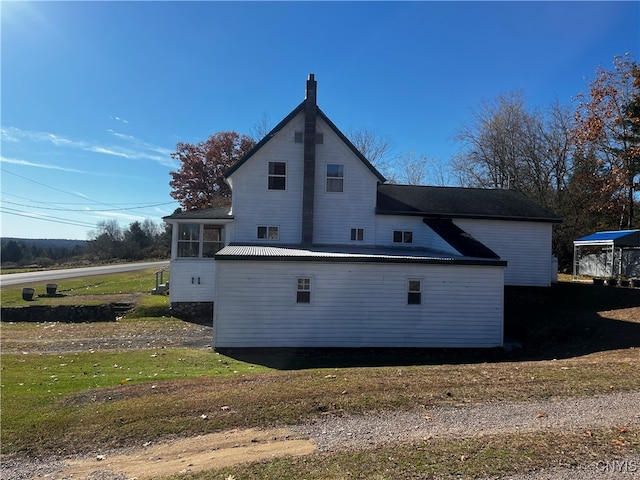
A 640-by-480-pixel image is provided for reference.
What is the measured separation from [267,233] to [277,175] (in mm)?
2743

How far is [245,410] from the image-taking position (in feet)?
20.1

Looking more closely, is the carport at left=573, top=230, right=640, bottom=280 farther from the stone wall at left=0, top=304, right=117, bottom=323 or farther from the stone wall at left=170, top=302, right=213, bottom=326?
the stone wall at left=0, top=304, right=117, bottom=323

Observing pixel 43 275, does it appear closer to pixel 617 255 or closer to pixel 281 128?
pixel 281 128

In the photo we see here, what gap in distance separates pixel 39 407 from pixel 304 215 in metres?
12.9

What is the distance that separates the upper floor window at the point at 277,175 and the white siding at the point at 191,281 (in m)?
4.82

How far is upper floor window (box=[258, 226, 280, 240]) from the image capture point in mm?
18703

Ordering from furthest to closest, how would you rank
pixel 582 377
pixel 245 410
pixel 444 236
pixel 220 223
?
pixel 220 223 → pixel 444 236 → pixel 582 377 → pixel 245 410

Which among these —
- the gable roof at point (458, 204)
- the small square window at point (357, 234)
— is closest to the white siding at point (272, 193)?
the small square window at point (357, 234)

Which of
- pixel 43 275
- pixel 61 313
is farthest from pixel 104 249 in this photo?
pixel 61 313

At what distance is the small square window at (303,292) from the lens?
13305 millimetres

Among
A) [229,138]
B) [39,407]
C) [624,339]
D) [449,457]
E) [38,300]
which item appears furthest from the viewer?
[229,138]

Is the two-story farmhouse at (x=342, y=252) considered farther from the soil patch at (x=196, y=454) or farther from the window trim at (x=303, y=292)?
the soil patch at (x=196, y=454)

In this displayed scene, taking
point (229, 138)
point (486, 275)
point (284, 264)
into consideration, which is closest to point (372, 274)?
point (284, 264)

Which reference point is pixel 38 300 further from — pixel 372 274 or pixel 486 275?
pixel 486 275
